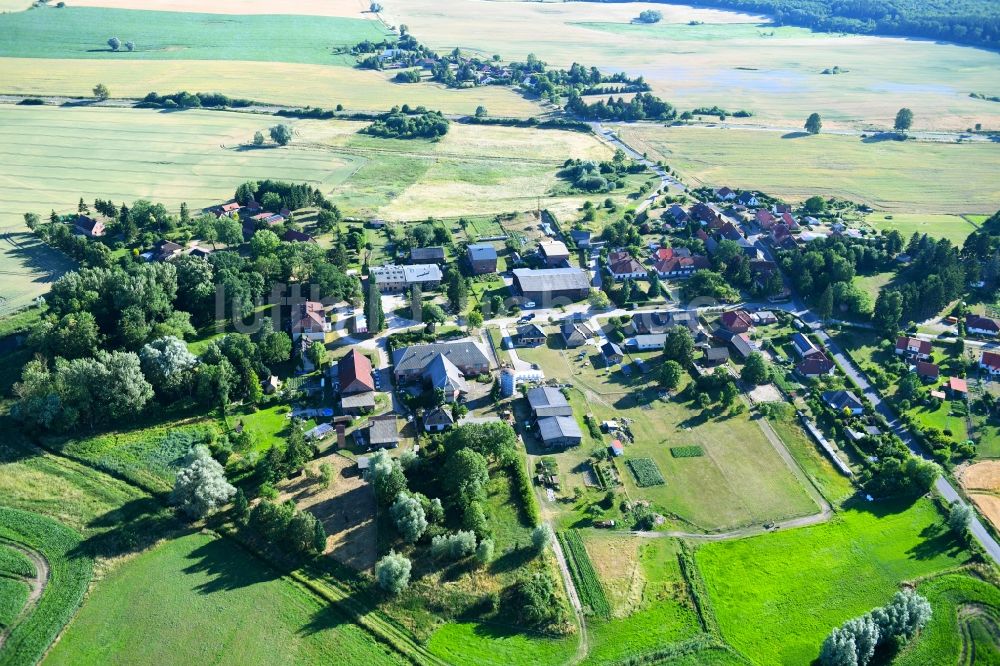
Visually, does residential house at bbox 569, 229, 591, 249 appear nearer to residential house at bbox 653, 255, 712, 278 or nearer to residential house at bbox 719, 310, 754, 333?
residential house at bbox 653, 255, 712, 278

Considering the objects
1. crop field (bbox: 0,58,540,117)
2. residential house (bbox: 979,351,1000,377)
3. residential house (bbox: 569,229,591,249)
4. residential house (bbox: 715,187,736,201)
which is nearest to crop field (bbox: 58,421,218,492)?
residential house (bbox: 569,229,591,249)

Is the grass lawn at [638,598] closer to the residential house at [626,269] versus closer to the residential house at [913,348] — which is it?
the residential house at [913,348]

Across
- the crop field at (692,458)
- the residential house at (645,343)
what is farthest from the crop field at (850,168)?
the crop field at (692,458)

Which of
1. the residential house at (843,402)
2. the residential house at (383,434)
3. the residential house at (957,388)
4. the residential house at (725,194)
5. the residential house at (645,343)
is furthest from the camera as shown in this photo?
the residential house at (725,194)

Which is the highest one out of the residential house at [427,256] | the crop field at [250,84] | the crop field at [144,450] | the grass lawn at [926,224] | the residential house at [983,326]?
the crop field at [250,84]

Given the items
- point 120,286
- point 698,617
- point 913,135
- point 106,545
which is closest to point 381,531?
point 106,545

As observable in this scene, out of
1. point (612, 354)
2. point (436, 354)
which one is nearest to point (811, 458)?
Answer: point (612, 354)
